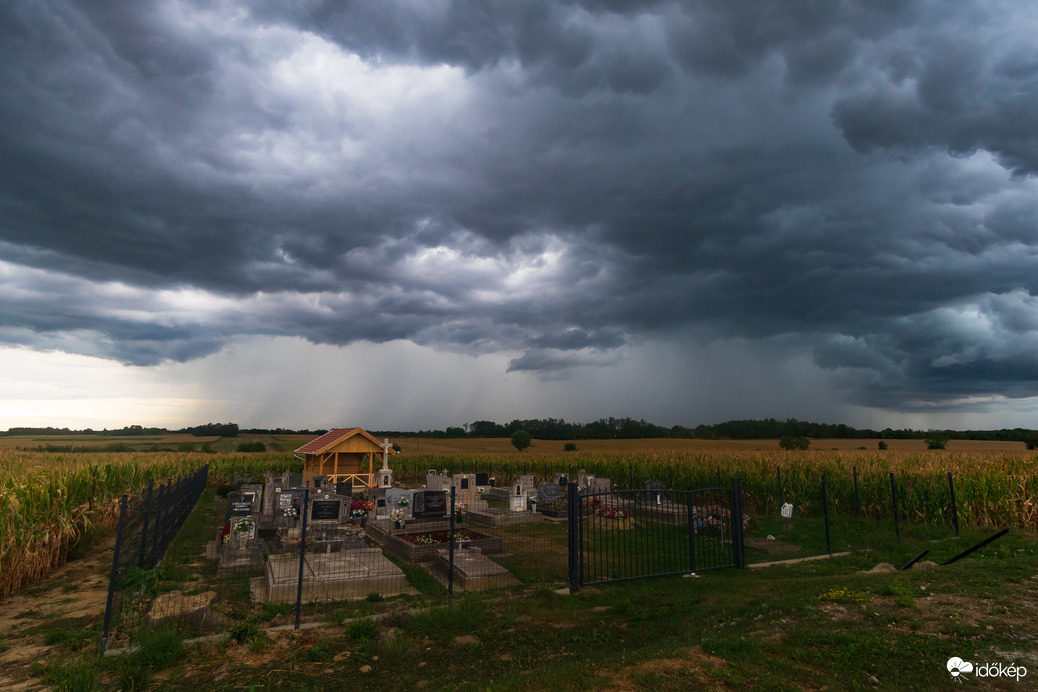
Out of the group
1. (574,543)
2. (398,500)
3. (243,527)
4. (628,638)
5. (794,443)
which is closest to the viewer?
(628,638)

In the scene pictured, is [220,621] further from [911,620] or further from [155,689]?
[911,620]

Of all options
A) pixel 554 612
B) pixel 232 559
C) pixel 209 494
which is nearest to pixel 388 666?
pixel 554 612

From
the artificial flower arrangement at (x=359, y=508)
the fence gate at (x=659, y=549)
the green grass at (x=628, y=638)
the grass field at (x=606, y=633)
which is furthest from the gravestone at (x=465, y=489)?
the green grass at (x=628, y=638)

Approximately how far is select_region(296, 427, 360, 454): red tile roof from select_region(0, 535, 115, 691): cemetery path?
584 inches

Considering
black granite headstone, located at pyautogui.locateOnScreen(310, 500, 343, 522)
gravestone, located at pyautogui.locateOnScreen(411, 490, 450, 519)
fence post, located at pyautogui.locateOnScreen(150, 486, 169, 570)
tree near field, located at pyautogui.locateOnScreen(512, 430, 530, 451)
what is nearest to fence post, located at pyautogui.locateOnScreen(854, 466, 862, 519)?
gravestone, located at pyautogui.locateOnScreen(411, 490, 450, 519)

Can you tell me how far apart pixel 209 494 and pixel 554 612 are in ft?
98.8

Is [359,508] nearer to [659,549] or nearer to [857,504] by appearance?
[659,549]

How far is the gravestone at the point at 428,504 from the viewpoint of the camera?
1659 centimetres

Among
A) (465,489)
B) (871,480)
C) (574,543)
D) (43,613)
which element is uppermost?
(574,543)

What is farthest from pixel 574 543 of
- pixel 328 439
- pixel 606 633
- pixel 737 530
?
pixel 328 439

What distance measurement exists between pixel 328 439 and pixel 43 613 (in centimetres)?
2032

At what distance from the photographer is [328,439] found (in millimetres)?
28953

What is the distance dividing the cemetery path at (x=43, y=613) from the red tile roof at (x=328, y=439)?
14.8 m

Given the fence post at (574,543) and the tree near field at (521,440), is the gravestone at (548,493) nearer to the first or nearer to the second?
the fence post at (574,543)
